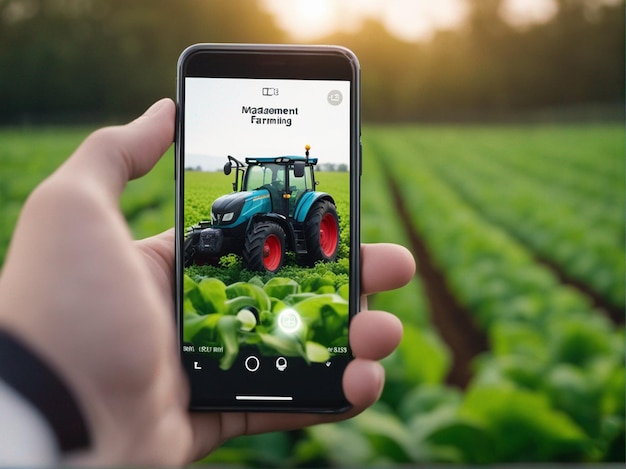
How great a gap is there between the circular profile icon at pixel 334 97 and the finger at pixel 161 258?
25cm

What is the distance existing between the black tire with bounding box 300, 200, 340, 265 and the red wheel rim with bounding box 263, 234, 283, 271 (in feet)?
0.10

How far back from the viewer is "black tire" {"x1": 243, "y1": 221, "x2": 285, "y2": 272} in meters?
0.80

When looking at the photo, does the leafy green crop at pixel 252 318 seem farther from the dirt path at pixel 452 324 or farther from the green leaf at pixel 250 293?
the dirt path at pixel 452 324

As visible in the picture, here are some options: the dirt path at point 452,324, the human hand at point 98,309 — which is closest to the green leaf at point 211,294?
the human hand at point 98,309

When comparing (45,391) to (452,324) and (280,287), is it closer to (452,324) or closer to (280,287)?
(280,287)

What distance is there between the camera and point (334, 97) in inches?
32.7

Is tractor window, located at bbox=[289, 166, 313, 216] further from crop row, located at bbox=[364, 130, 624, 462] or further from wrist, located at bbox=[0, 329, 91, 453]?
crop row, located at bbox=[364, 130, 624, 462]

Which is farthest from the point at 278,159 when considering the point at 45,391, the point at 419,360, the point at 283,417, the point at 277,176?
the point at 419,360

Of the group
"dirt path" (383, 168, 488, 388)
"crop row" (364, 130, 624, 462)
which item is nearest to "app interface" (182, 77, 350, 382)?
"crop row" (364, 130, 624, 462)

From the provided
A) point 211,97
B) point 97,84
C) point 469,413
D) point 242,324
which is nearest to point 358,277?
point 242,324

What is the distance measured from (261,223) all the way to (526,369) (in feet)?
4.48

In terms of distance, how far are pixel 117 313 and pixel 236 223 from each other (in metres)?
0.26

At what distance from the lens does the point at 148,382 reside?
58cm

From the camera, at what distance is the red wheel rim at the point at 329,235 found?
2.74ft
